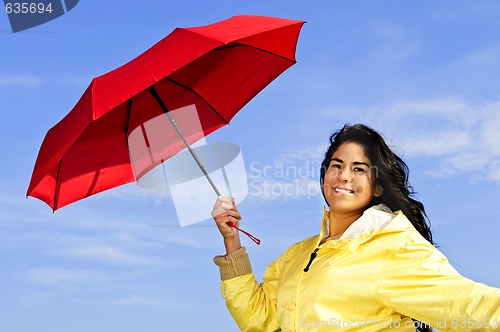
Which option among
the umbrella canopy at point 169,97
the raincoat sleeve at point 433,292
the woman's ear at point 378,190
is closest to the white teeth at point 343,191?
the woman's ear at point 378,190

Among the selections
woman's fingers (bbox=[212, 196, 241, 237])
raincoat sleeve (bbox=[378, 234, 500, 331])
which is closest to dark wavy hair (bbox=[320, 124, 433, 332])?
raincoat sleeve (bbox=[378, 234, 500, 331])

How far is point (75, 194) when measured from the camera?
441 cm

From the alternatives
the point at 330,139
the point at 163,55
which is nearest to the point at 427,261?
the point at 330,139

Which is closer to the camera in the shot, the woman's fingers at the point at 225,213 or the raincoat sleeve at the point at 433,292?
the raincoat sleeve at the point at 433,292

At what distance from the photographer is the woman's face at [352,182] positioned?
11.8 ft

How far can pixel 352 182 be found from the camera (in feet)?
11.8

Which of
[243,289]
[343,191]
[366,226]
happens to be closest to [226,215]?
[243,289]

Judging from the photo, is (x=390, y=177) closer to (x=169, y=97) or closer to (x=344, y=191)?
(x=344, y=191)

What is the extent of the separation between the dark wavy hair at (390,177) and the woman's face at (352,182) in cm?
3

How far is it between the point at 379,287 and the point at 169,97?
1997 mm

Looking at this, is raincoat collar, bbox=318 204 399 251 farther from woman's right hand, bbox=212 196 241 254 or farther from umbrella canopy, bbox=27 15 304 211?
umbrella canopy, bbox=27 15 304 211

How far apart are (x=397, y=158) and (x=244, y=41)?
1287 millimetres

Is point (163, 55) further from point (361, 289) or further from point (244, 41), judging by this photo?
point (361, 289)

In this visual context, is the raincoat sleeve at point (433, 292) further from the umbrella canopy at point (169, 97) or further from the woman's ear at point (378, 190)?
the umbrella canopy at point (169, 97)
